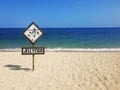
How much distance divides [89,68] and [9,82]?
11.8 feet

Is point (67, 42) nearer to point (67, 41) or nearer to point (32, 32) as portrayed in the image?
point (67, 41)

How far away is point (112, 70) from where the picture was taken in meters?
8.69

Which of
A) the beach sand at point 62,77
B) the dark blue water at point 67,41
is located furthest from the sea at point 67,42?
the beach sand at point 62,77

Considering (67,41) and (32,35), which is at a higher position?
(32,35)

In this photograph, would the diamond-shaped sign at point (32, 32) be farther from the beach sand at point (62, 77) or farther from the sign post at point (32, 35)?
the beach sand at point (62, 77)

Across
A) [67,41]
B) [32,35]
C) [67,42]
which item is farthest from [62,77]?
[67,41]

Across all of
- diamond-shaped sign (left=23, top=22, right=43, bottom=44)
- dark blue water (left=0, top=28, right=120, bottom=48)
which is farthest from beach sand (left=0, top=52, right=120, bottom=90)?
dark blue water (left=0, top=28, right=120, bottom=48)

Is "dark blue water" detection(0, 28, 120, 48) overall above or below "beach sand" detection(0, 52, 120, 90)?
above

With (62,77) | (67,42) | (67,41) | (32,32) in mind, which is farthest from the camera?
(67,41)

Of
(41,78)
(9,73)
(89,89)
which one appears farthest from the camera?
(9,73)

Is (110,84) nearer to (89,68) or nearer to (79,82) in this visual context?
(79,82)

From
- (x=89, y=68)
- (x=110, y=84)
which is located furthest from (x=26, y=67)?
(x=110, y=84)

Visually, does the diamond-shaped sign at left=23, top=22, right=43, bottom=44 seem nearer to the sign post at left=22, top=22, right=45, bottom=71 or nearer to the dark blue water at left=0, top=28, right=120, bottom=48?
the sign post at left=22, top=22, right=45, bottom=71

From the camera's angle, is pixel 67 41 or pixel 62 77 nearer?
pixel 62 77
